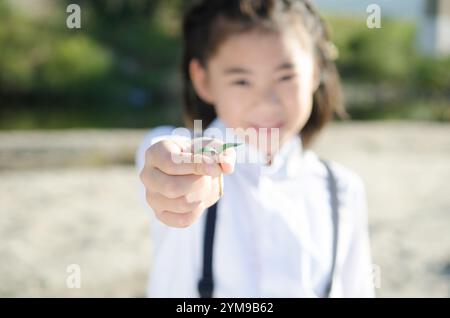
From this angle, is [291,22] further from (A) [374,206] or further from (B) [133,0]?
(B) [133,0]

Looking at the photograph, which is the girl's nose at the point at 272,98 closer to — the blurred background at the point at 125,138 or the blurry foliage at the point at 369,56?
the blurred background at the point at 125,138

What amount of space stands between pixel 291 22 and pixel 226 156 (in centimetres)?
39

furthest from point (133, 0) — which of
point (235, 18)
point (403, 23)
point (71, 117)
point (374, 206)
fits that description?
point (235, 18)

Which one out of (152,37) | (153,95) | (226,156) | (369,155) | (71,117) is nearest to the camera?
(226,156)

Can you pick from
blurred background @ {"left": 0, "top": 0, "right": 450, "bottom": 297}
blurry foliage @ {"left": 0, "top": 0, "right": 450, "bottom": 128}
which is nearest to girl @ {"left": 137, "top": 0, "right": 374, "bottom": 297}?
blurred background @ {"left": 0, "top": 0, "right": 450, "bottom": 297}

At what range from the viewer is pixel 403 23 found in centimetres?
1059

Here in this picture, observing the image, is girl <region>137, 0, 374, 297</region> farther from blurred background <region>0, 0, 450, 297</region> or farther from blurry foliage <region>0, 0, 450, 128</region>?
blurry foliage <region>0, 0, 450, 128</region>

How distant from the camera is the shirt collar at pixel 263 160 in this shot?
0.78 metres

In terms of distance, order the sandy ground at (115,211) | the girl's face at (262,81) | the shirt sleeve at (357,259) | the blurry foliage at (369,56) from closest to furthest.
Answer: the girl's face at (262,81) → the shirt sleeve at (357,259) → the sandy ground at (115,211) → the blurry foliage at (369,56)

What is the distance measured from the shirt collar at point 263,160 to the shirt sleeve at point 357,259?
9cm

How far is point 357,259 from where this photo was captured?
2.70 feet

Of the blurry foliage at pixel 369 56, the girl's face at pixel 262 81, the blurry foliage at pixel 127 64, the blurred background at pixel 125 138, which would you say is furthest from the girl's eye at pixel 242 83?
the blurry foliage at pixel 369 56

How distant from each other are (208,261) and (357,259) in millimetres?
215

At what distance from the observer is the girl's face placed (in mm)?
723
